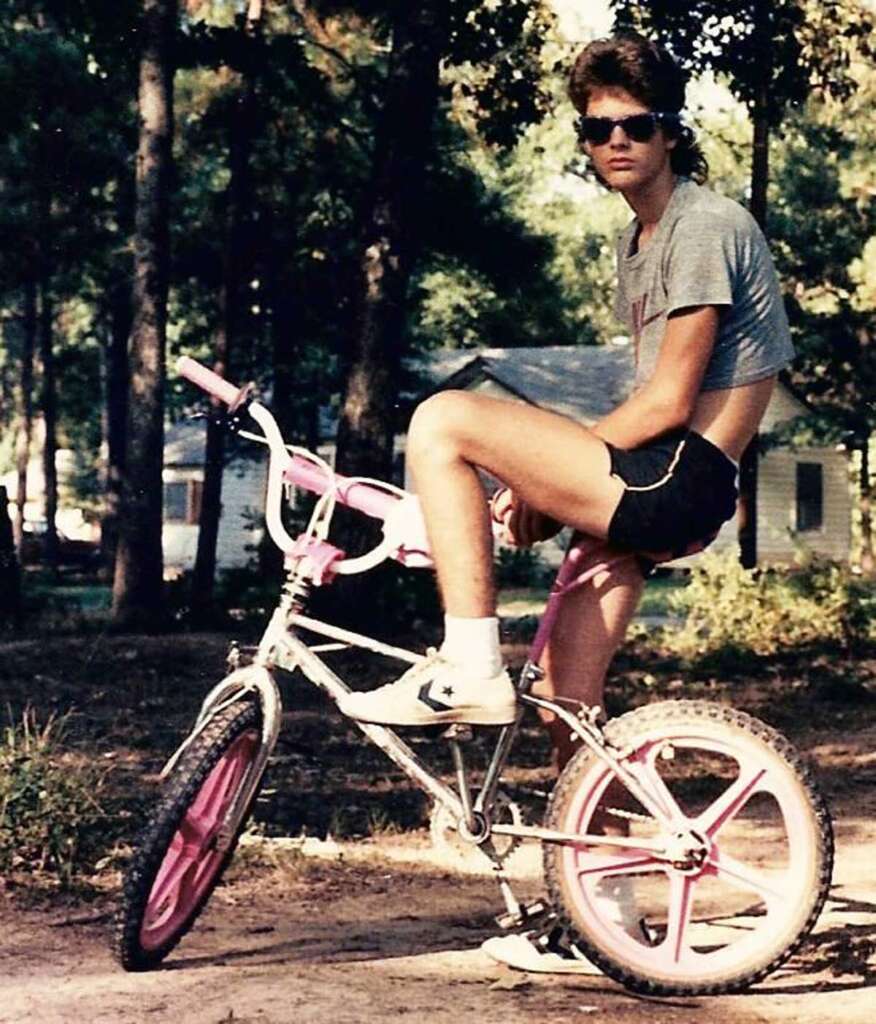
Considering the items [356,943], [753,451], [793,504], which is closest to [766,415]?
[793,504]

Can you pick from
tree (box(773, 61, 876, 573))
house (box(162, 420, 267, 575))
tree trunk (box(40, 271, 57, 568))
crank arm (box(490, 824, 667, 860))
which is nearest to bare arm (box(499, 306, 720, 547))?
crank arm (box(490, 824, 667, 860))

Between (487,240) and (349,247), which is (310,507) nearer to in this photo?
(487,240)

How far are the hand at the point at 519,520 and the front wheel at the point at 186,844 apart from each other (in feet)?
2.70

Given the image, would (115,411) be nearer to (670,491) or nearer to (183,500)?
(183,500)

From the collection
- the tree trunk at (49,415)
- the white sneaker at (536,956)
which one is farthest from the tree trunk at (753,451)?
the tree trunk at (49,415)

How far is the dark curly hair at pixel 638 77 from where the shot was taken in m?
4.79

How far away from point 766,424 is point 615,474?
140 feet

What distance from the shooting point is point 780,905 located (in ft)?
15.5

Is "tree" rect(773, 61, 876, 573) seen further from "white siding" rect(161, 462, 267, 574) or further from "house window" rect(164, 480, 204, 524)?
"house window" rect(164, 480, 204, 524)

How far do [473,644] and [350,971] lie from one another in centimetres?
102

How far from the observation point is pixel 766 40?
19172 mm

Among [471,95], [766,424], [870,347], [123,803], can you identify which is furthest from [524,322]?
[123,803]

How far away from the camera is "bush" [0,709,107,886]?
21.3ft

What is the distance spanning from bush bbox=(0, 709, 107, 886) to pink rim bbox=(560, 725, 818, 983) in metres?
2.23
